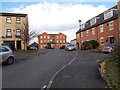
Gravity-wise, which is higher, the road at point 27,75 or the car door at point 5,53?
the car door at point 5,53

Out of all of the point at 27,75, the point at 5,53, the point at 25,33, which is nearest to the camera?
the point at 27,75

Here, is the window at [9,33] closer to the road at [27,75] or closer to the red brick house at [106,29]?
the red brick house at [106,29]

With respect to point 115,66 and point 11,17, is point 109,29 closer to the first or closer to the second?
point 11,17

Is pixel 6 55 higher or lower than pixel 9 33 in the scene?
lower

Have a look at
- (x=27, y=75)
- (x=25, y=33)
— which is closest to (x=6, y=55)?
(x=27, y=75)

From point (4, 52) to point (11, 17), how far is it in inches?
842

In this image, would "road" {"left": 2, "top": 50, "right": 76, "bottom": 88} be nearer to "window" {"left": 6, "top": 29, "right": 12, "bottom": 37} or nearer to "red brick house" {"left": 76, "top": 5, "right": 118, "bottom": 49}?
"red brick house" {"left": 76, "top": 5, "right": 118, "bottom": 49}

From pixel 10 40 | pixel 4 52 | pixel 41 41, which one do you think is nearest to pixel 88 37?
pixel 10 40

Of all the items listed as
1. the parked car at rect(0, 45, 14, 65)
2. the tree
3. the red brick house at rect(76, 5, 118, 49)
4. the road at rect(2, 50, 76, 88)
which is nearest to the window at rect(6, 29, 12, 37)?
the tree

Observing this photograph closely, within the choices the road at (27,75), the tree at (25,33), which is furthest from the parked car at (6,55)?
the tree at (25,33)

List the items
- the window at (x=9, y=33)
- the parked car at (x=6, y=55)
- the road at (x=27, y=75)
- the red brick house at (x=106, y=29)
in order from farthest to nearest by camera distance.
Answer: the window at (x=9, y=33)
the red brick house at (x=106, y=29)
the parked car at (x=6, y=55)
the road at (x=27, y=75)

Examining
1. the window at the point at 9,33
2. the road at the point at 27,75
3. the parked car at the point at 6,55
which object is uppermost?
the window at the point at 9,33

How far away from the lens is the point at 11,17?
29953mm

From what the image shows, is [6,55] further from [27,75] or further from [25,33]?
[25,33]
